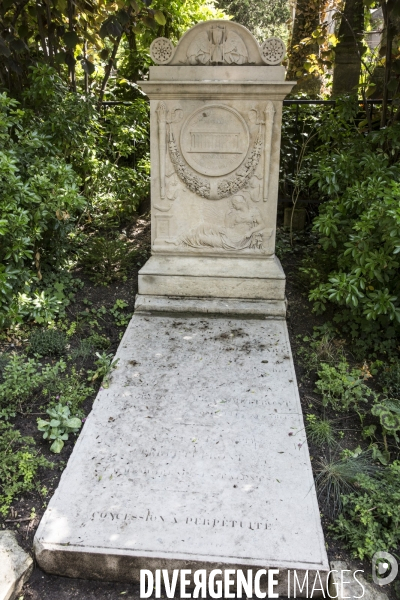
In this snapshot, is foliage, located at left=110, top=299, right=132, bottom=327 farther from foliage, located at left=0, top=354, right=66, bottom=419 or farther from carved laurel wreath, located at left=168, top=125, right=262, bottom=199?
carved laurel wreath, located at left=168, top=125, right=262, bottom=199

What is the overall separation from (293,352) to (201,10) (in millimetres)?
7027

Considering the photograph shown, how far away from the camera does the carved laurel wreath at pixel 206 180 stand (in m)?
4.49

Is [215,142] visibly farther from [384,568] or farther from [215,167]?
[384,568]

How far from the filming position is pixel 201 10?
8555mm

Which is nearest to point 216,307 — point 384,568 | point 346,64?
point 384,568

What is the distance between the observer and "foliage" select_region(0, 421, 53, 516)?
269 centimetres

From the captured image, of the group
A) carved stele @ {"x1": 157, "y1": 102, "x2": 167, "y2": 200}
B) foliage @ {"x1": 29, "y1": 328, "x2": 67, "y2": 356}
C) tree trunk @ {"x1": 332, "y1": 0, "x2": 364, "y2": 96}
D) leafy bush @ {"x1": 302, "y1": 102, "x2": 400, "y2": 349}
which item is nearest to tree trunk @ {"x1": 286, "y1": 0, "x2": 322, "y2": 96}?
tree trunk @ {"x1": 332, "y1": 0, "x2": 364, "y2": 96}

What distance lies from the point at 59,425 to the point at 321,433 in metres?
1.64

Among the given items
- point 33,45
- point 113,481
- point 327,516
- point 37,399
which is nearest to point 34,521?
point 113,481

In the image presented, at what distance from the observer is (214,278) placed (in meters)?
4.68

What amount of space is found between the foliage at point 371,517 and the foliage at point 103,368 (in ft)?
5.91

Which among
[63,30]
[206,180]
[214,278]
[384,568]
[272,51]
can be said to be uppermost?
[63,30]

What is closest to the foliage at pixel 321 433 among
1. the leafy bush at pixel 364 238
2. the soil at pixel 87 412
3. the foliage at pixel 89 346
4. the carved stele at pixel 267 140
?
the soil at pixel 87 412

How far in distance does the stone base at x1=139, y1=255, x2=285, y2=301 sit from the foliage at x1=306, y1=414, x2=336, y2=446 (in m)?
1.67
